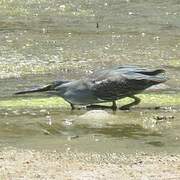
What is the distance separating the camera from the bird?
328 inches

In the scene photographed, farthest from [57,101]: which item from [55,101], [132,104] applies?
[132,104]

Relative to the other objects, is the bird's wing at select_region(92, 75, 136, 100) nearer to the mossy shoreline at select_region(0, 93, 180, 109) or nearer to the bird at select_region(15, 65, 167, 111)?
the bird at select_region(15, 65, 167, 111)

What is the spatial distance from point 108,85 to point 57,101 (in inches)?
49.4

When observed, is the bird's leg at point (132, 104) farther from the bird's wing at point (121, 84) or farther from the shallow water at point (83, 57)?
the bird's wing at point (121, 84)

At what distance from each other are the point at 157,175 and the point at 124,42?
8623 mm

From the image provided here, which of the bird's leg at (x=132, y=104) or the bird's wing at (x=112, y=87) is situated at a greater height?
the bird's wing at (x=112, y=87)

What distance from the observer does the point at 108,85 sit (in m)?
8.44

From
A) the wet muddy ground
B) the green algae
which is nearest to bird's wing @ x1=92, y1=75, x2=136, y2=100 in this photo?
the wet muddy ground

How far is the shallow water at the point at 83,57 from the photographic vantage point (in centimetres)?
735

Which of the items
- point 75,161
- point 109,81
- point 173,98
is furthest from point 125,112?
point 75,161

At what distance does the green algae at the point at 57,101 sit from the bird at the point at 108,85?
0.62 meters

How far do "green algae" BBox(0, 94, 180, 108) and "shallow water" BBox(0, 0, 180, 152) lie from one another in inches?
10.0

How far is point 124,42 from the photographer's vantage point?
14.3 meters

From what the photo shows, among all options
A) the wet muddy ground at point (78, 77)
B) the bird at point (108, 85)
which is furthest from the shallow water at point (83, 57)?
the bird at point (108, 85)
